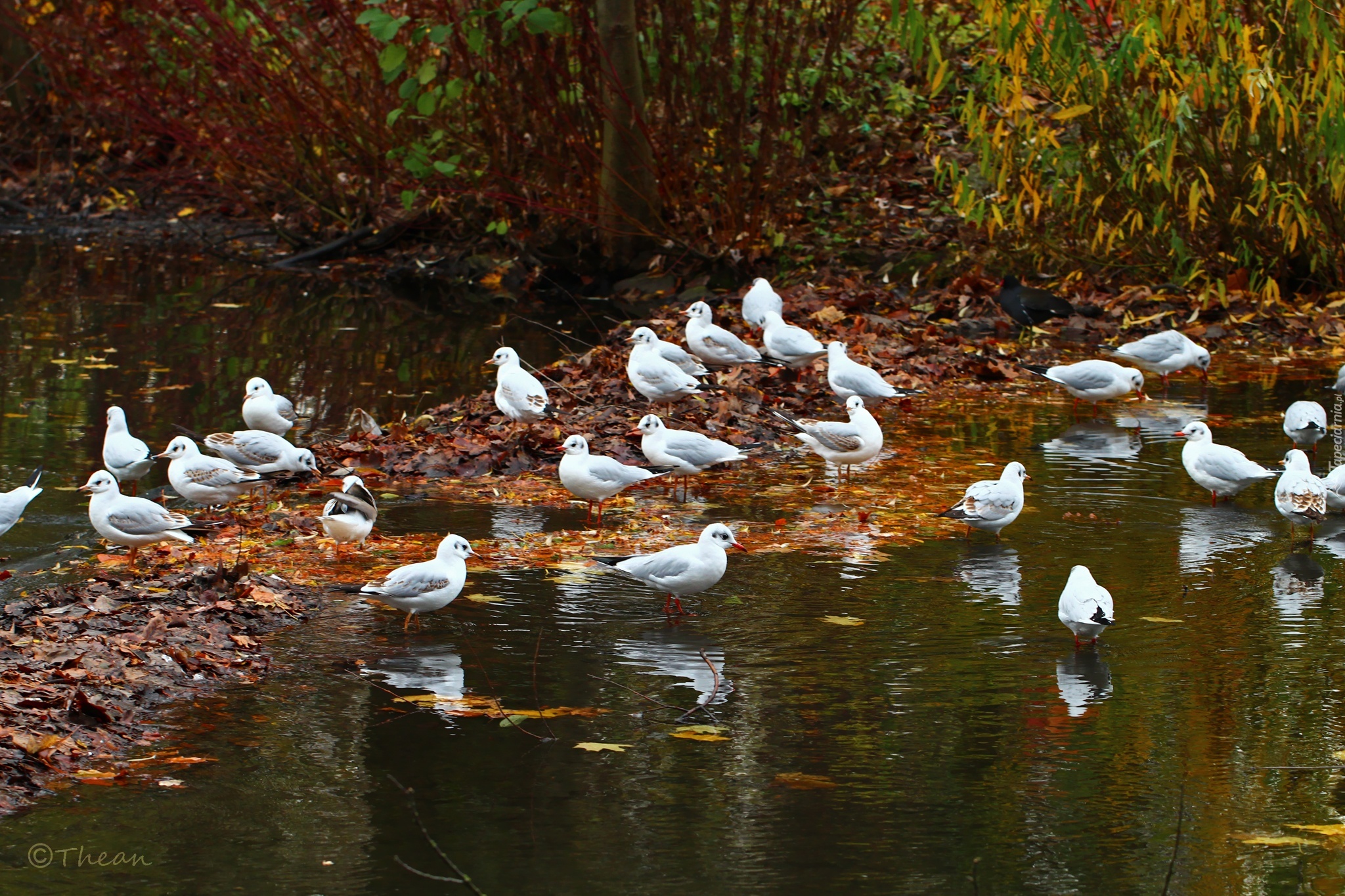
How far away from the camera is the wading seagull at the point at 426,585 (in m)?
6.24

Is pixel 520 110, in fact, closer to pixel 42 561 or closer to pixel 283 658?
pixel 42 561

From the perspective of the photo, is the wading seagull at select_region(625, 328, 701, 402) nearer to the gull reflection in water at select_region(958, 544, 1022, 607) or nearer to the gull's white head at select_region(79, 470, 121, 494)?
the gull reflection in water at select_region(958, 544, 1022, 607)

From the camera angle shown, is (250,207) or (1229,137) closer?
(1229,137)

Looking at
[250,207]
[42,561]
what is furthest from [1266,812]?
[250,207]

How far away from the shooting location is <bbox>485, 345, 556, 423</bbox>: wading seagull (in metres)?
9.95

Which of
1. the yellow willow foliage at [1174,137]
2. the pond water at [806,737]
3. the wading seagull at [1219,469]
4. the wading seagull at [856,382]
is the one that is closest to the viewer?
the pond water at [806,737]

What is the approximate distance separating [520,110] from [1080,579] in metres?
12.5

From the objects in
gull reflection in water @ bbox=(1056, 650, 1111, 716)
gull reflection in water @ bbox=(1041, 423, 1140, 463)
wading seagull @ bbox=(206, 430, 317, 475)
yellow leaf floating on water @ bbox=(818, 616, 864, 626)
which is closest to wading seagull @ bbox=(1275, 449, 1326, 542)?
gull reflection in water @ bbox=(1041, 423, 1140, 463)

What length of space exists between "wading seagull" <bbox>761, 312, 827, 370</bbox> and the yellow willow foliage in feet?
8.43

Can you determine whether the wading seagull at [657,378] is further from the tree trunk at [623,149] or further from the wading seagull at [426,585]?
the tree trunk at [623,149]

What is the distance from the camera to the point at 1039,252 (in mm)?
15383

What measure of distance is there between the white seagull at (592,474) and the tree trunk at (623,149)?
28.4 ft

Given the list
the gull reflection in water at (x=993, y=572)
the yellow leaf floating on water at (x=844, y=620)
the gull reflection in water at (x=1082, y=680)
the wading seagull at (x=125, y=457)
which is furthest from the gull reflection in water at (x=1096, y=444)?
the wading seagull at (x=125, y=457)

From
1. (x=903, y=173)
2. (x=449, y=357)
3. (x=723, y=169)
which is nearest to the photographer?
(x=449, y=357)
